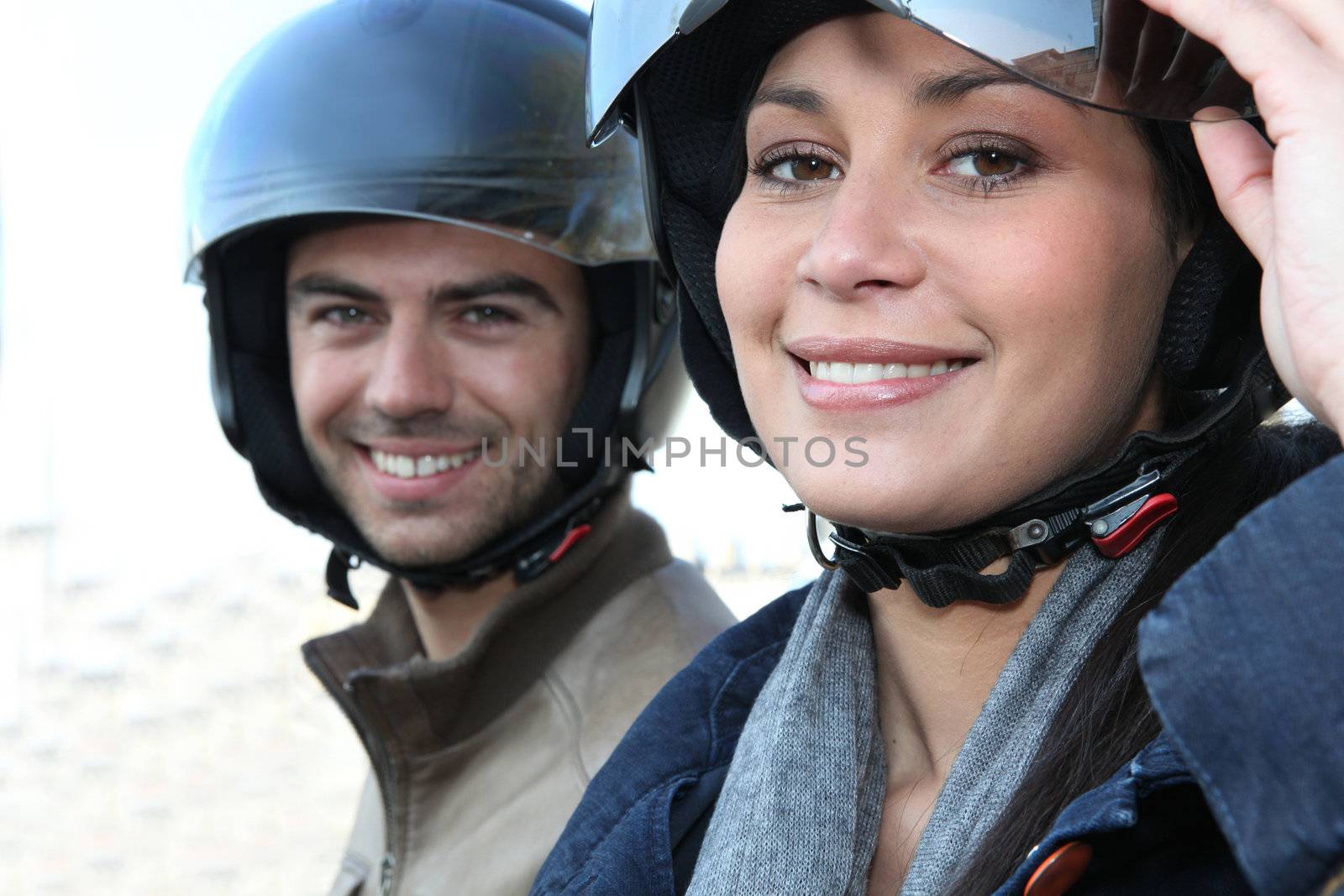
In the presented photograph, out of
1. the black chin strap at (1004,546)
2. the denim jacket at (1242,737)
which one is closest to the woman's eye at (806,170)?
the black chin strap at (1004,546)

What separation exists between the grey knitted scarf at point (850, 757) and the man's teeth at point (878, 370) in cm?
22

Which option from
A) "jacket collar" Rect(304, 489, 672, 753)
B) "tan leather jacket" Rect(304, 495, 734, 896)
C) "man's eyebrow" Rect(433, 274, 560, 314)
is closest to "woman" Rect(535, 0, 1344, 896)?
"tan leather jacket" Rect(304, 495, 734, 896)

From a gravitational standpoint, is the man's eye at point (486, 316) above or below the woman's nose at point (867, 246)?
below

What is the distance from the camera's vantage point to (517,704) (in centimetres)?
238

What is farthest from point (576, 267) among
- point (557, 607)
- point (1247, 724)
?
point (1247, 724)

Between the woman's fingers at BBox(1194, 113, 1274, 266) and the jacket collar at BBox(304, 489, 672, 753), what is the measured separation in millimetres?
1466

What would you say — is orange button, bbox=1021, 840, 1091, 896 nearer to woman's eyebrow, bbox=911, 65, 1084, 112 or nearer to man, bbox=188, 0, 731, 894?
woman's eyebrow, bbox=911, 65, 1084, 112

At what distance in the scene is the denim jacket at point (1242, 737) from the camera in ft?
2.67

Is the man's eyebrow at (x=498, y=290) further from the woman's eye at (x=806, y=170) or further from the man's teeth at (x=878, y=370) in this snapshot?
the man's teeth at (x=878, y=370)

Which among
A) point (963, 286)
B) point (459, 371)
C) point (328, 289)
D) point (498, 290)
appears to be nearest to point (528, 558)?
point (459, 371)

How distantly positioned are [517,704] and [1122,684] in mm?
1309

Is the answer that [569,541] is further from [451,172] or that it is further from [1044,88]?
[1044,88]

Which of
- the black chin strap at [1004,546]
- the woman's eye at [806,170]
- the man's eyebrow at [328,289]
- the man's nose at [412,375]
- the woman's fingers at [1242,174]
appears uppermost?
the woman's eye at [806,170]

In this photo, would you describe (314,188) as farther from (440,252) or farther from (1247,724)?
(1247,724)
